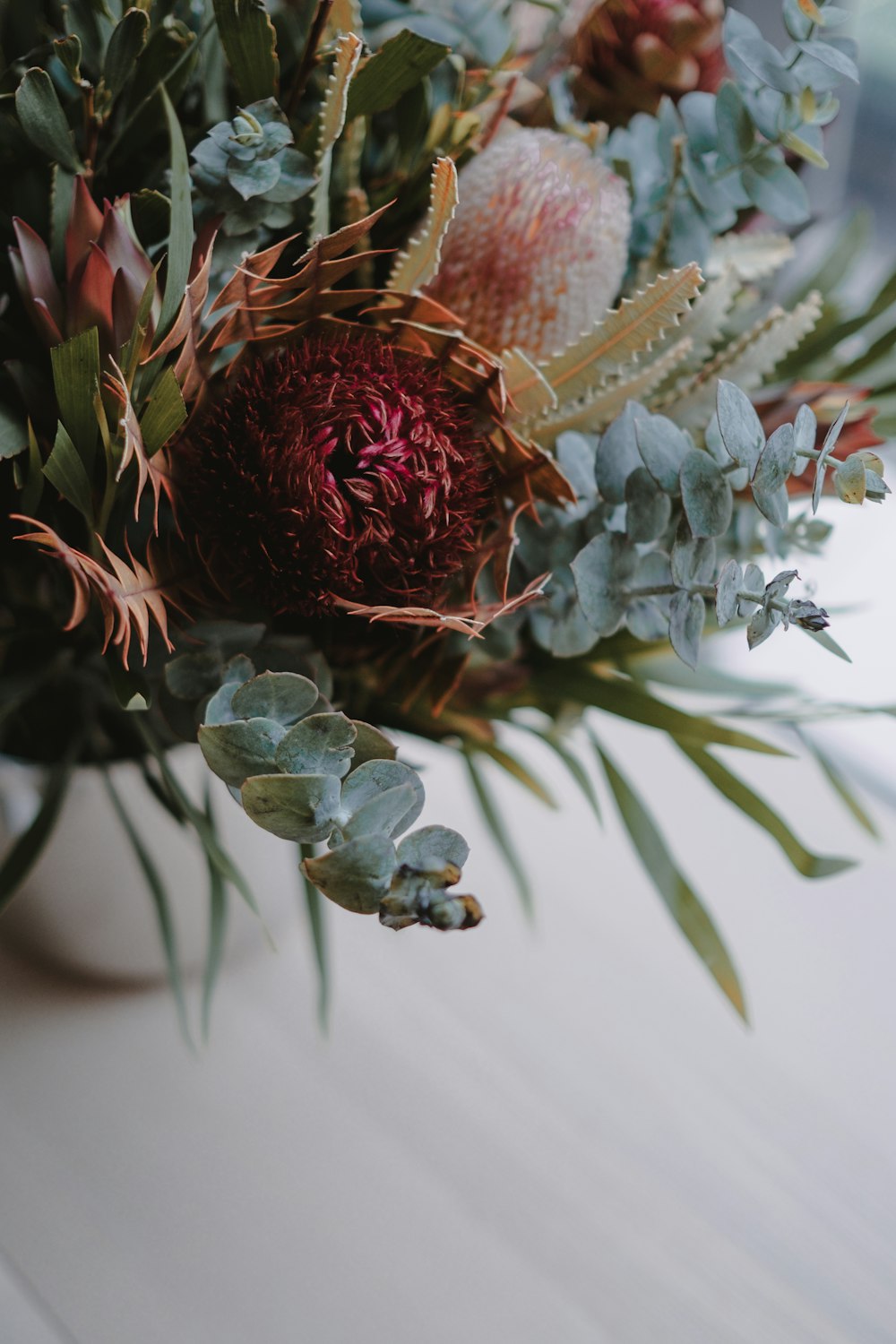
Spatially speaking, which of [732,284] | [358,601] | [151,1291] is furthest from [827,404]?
[151,1291]

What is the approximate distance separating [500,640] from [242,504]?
11cm

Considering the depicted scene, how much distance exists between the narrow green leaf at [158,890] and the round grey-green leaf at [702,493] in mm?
209

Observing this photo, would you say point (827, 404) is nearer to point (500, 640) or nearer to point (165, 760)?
point (500, 640)

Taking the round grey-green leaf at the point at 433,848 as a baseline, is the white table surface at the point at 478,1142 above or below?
below

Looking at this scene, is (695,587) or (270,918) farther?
(270,918)

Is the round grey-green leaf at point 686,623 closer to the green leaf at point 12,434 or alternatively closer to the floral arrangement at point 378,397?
the floral arrangement at point 378,397

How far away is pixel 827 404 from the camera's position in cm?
36

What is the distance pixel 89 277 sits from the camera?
0.26 meters

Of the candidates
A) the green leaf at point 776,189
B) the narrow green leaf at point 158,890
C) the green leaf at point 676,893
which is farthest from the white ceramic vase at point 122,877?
the green leaf at point 776,189

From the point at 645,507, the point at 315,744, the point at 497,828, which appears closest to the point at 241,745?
the point at 315,744

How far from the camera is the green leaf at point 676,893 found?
0.36 meters

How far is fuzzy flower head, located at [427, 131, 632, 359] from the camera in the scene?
30cm

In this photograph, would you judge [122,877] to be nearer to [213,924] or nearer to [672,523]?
[213,924]

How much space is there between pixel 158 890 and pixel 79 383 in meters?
0.20
